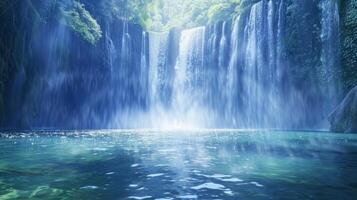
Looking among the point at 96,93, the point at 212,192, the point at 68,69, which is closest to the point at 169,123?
the point at 96,93

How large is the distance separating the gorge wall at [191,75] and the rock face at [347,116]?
7.19 m

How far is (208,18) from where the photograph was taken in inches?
2761

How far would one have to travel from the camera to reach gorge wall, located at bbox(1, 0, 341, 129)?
35719 millimetres

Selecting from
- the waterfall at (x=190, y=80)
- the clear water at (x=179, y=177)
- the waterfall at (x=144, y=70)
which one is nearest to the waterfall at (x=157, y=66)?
the waterfall at (x=144, y=70)

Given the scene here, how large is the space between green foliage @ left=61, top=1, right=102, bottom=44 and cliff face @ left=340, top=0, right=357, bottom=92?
88.2ft

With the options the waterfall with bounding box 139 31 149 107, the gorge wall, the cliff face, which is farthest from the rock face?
the waterfall with bounding box 139 31 149 107

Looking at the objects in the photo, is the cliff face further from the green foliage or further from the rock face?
the green foliage

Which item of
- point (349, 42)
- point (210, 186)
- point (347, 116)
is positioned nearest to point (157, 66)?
point (349, 42)

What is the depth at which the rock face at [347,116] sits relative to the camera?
25.1 meters

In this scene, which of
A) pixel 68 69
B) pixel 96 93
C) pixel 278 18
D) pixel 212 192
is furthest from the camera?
pixel 96 93

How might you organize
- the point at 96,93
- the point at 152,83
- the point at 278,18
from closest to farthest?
the point at 278,18, the point at 96,93, the point at 152,83

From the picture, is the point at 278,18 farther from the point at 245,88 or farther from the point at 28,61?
the point at 28,61

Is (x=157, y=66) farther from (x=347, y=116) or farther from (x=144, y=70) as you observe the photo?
(x=347, y=116)

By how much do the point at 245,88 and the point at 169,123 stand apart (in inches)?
607
